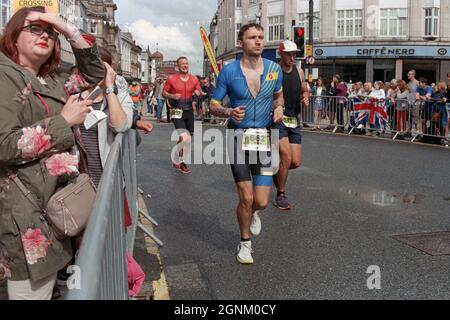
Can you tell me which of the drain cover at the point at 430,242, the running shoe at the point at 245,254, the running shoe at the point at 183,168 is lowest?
the drain cover at the point at 430,242

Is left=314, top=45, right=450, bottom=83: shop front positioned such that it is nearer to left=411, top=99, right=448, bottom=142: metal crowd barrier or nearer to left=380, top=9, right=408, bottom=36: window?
left=380, top=9, right=408, bottom=36: window

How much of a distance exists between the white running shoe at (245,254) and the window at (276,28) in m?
46.5

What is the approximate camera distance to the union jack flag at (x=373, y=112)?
15962 millimetres

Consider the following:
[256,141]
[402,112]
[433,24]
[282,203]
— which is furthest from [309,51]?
[433,24]

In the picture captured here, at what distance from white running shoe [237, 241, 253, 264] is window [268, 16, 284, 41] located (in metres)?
46.5

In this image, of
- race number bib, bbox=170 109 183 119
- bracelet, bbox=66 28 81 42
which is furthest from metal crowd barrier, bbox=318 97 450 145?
bracelet, bbox=66 28 81 42

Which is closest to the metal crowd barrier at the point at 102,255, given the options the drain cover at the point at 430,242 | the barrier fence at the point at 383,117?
the drain cover at the point at 430,242

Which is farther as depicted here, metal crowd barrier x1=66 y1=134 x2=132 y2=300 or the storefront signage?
the storefront signage

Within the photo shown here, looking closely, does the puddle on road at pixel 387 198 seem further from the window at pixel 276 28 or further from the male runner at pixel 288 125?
the window at pixel 276 28

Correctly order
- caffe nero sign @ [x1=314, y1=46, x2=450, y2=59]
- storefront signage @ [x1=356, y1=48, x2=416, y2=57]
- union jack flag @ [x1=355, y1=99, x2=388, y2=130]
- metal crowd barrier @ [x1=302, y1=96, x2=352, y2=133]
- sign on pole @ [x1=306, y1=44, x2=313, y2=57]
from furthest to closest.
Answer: storefront signage @ [x1=356, y1=48, x2=416, y2=57] < caffe nero sign @ [x1=314, y1=46, x2=450, y2=59] < sign on pole @ [x1=306, y1=44, x2=313, y2=57] < metal crowd barrier @ [x1=302, y1=96, x2=352, y2=133] < union jack flag @ [x1=355, y1=99, x2=388, y2=130]

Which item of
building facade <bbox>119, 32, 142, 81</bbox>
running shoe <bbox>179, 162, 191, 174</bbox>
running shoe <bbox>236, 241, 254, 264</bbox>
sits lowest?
running shoe <bbox>236, 241, 254, 264</bbox>

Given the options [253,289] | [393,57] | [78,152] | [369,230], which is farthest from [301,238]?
[393,57]

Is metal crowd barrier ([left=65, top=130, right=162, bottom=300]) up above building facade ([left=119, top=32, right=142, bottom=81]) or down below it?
below

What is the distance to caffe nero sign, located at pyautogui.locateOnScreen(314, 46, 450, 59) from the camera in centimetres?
4250
